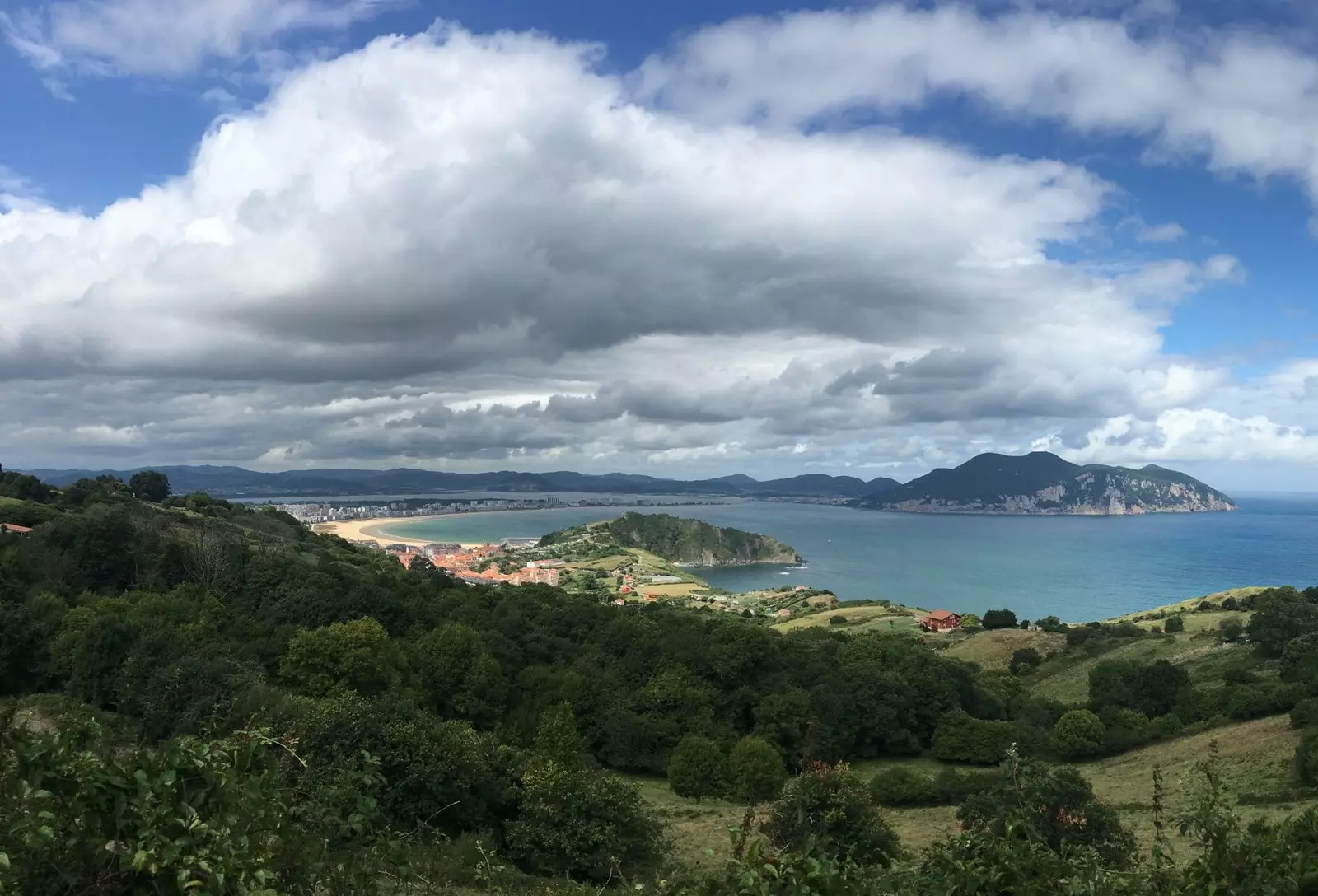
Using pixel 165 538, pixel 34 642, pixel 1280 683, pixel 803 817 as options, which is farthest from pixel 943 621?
pixel 803 817

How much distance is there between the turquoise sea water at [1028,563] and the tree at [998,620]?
23.0m

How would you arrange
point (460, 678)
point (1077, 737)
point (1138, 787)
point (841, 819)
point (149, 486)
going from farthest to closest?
point (149, 486) → point (1077, 737) → point (460, 678) → point (1138, 787) → point (841, 819)

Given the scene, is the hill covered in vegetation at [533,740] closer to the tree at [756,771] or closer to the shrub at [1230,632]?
the tree at [756,771]

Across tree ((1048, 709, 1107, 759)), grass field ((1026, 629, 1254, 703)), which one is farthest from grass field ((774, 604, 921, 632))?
tree ((1048, 709, 1107, 759))

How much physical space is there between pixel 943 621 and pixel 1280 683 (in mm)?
34683

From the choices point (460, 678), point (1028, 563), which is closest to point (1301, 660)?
point (460, 678)

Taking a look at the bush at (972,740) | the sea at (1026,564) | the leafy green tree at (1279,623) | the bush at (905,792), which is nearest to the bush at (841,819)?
the bush at (905,792)

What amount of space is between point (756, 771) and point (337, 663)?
11.5 metres

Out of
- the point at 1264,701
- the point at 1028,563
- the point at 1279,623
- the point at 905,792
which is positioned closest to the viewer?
the point at 905,792

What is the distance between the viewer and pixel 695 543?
462ft

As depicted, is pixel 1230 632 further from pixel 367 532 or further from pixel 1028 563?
pixel 367 532

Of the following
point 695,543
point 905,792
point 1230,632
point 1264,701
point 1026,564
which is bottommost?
point 1026,564

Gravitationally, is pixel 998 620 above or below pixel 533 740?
below

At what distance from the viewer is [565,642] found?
31.5m
